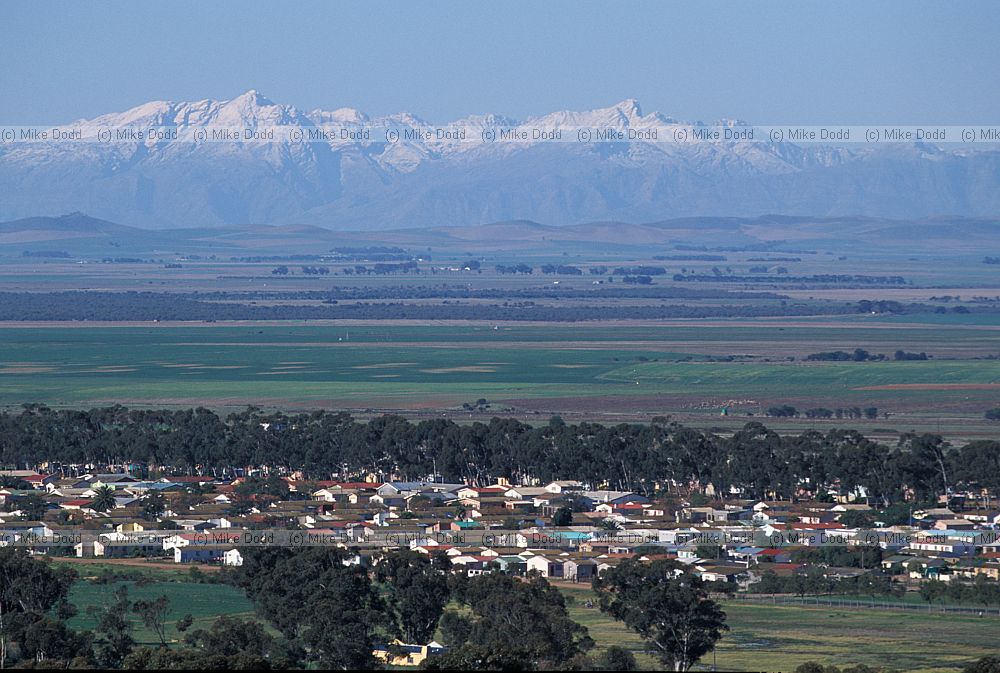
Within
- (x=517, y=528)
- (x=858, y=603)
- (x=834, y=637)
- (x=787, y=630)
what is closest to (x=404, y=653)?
(x=787, y=630)

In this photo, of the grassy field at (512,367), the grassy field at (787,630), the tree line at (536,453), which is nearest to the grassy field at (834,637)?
the grassy field at (787,630)

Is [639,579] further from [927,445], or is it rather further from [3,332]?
[3,332]

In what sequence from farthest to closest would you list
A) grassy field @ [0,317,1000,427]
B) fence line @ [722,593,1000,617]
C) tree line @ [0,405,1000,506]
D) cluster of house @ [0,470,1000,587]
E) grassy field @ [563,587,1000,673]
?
grassy field @ [0,317,1000,427] < tree line @ [0,405,1000,506] < cluster of house @ [0,470,1000,587] < fence line @ [722,593,1000,617] < grassy field @ [563,587,1000,673]

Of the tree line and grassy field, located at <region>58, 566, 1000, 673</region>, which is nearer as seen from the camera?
grassy field, located at <region>58, 566, 1000, 673</region>

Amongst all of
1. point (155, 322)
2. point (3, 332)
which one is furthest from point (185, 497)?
point (155, 322)

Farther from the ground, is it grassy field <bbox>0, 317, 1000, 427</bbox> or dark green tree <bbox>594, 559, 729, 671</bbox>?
grassy field <bbox>0, 317, 1000, 427</bbox>

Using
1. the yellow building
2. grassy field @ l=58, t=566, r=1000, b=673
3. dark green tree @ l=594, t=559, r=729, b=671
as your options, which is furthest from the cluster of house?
the yellow building

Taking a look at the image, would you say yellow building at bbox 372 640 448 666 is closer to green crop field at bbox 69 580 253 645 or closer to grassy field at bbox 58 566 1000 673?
grassy field at bbox 58 566 1000 673
